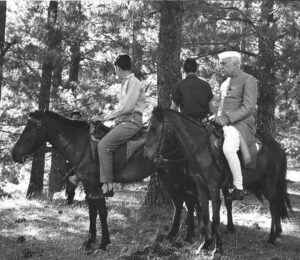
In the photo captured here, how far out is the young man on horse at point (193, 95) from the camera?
7.86 metres

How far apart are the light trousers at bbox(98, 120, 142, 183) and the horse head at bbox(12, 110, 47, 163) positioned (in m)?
1.06

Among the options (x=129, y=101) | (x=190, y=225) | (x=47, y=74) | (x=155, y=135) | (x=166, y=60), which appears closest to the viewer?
(x=155, y=135)

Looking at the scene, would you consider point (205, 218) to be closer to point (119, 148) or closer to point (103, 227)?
point (103, 227)

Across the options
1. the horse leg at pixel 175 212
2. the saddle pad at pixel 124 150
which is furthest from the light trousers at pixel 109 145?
the horse leg at pixel 175 212

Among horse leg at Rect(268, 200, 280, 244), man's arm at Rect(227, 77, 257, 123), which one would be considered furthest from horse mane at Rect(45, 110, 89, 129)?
horse leg at Rect(268, 200, 280, 244)

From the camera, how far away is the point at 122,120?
7488 millimetres

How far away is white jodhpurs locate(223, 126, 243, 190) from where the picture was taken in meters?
6.82

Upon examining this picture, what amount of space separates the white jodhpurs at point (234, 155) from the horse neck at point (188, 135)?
33 cm

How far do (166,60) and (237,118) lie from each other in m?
3.30

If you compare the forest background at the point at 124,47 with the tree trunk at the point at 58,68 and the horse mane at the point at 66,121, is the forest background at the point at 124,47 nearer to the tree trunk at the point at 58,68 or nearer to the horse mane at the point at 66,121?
the tree trunk at the point at 58,68

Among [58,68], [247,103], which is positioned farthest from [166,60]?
[58,68]

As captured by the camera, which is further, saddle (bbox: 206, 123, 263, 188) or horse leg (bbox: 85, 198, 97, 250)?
horse leg (bbox: 85, 198, 97, 250)

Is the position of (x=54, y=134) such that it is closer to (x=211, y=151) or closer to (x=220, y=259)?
(x=211, y=151)

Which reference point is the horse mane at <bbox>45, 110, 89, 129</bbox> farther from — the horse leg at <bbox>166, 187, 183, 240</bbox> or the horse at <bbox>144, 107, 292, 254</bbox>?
the horse leg at <bbox>166, 187, 183, 240</bbox>
